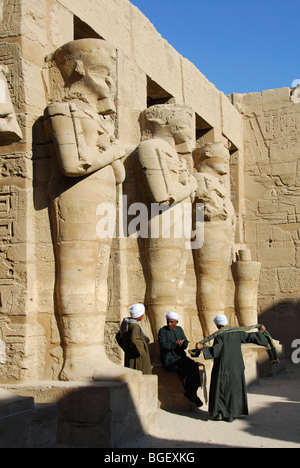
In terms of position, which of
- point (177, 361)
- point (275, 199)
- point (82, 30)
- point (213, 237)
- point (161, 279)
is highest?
point (82, 30)

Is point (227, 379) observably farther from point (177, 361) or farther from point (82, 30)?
point (82, 30)

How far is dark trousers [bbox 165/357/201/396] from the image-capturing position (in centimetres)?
565

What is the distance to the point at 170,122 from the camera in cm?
655

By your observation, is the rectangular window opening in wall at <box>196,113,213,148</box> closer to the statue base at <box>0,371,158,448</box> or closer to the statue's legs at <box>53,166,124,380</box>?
the statue's legs at <box>53,166,124,380</box>

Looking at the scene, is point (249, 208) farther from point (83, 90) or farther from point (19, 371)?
point (19, 371)

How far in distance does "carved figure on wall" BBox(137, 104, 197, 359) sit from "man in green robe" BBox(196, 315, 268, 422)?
0.73m

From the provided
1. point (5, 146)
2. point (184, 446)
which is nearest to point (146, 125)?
point (5, 146)

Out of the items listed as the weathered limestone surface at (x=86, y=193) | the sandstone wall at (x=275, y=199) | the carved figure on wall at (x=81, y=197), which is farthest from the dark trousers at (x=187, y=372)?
the sandstone wall at (x=275, y=199)

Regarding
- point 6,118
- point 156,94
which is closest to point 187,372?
point 6,118

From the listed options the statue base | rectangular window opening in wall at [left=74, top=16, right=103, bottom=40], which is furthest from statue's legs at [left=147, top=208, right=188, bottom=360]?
rectangular window opening in wall at [left=74, top=16, right=103, bottom=40]

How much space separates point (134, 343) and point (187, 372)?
82 centimetres

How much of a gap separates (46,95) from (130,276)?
1.98m

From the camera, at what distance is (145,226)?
20.4 ft

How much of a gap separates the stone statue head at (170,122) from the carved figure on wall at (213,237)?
154 centimetres
